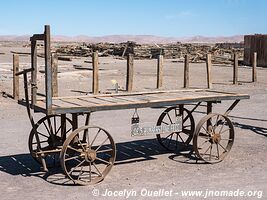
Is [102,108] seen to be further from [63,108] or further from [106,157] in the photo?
[106,157]

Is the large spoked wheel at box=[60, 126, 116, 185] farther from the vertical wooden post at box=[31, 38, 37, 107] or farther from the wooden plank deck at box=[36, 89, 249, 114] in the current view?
the vertical wooden post at box=[31, 38, 37, 107]

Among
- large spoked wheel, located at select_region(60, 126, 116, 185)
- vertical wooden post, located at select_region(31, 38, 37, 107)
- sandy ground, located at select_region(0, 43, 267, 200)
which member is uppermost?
vertical wooden post, located at select_region(31, 38, 37, 107)

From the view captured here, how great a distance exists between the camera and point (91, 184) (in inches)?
233

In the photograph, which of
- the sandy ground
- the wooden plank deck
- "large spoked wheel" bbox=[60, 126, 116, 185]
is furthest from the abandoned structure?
"large spoked wheel" bbox=[60, 126, 116, 185]

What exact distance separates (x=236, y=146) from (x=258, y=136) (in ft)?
3.90

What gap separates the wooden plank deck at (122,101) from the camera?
5.79m

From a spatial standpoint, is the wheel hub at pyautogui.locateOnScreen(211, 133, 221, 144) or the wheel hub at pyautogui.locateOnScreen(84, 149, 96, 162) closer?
the wheel hub at pyautogui.locateOnScreen(84, 149, 96, 162)

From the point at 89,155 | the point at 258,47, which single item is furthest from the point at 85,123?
the point at 258,47

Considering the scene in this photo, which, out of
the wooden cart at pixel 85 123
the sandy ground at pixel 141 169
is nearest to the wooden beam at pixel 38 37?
the wooden cart at pixel 85 123

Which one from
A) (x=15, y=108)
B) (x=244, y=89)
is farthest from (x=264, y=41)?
(x=15, y=108)

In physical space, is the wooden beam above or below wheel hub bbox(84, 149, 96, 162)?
above

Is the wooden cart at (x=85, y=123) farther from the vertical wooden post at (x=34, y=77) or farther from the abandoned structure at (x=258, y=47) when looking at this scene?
the abandoned structure at (x=258, y=47)

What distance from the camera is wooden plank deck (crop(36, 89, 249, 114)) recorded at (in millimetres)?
5786

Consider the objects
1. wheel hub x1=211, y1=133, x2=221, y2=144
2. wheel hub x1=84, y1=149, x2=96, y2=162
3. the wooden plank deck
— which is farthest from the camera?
wheel hub x1=211, y1=133, x2=221, y2=144
